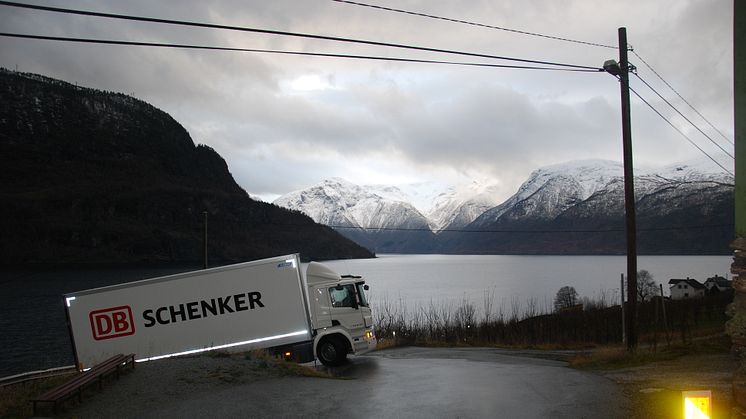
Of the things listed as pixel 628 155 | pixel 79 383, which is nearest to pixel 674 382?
pixel 628 155

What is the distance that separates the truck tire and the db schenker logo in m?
6.07

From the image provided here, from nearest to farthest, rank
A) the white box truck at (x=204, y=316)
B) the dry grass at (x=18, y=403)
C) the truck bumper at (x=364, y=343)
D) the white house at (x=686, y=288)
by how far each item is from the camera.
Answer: the dry grass at (x=18, y=403), the white box truck at (x=204, y=316), the truck bumper at (x=364, y=343), the white house at (x=686, y=288)

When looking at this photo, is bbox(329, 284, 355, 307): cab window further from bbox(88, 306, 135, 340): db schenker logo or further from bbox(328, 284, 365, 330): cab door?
bbox(88, 306, 135, 340): db schenker logo

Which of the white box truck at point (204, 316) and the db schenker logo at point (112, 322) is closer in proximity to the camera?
the white box truck at point (204, 316)

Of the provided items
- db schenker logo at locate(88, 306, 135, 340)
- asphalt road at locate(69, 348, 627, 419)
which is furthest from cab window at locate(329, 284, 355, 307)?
db schenker logo at locate(88, 306, 135, 340)

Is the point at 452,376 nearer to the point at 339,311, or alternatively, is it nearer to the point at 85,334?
the point at 339,311

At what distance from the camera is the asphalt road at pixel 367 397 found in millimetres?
9953

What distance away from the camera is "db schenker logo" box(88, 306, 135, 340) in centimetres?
1847

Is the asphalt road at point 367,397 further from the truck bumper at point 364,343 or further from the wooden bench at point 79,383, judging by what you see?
the truck bumper at point 364,343

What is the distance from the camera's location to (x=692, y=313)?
147 feet

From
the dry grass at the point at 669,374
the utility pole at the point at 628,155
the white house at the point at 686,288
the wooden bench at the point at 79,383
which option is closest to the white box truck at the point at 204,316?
the wooden bench at the point at 79,383

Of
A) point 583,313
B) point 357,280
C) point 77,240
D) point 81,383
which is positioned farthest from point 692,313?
point 77,240

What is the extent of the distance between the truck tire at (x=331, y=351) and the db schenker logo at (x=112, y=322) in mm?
6069

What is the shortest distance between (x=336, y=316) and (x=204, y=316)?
13.8 feet
